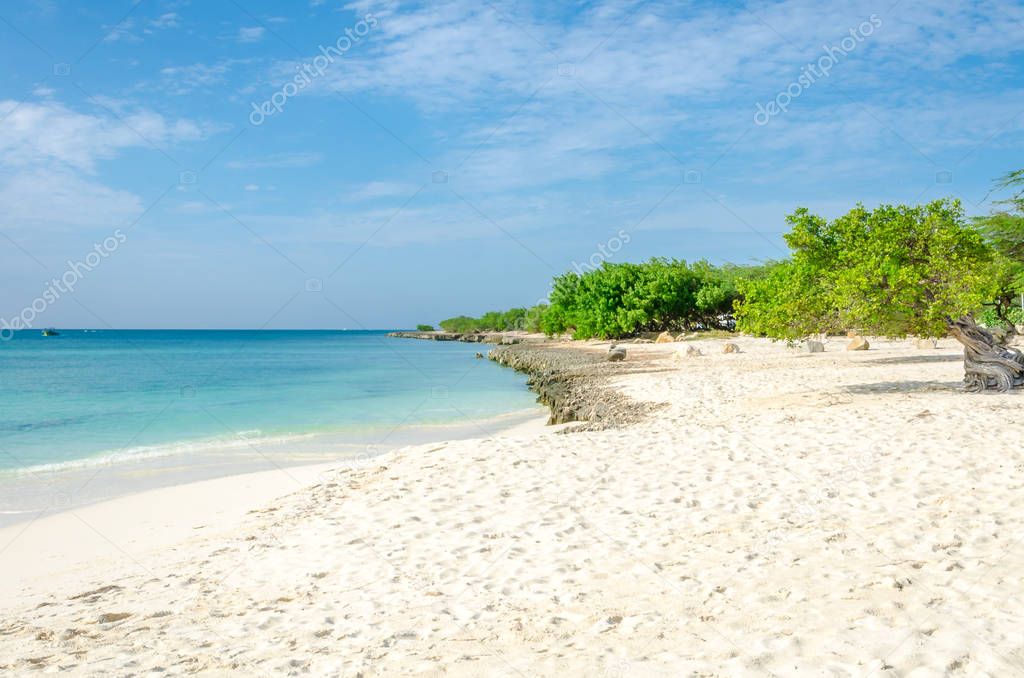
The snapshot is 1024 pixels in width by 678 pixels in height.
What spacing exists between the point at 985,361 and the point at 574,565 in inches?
527

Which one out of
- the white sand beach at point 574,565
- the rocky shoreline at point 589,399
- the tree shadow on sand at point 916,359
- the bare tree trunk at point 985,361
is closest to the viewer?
the white sand beach at point 574,565

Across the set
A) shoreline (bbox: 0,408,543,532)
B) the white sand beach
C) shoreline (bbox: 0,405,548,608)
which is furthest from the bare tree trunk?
shoreline (bbox: 0,405,548,608)

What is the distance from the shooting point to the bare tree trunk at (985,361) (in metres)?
14.9

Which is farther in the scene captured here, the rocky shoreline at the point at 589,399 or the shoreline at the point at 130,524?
the rocky shoreline at the point at 589,399

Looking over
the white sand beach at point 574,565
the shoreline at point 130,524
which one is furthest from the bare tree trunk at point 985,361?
the shoreline at point 130,524

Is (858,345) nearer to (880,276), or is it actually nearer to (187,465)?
(880,276)

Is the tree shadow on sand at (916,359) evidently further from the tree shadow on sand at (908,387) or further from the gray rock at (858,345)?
the tree shadow on sand at (908,387)

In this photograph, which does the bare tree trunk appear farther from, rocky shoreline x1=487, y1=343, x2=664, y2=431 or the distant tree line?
rocky shoreline x1=487, y1=343, x2=664, y2=431

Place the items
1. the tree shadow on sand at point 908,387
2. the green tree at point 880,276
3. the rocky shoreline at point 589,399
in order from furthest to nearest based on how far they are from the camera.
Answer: the rocky shoreline at point 589,399 < the tree shadow on sand at point 908,387 < the green tree at point 880,276

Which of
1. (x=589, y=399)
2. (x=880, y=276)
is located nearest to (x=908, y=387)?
(x=880, y=276)

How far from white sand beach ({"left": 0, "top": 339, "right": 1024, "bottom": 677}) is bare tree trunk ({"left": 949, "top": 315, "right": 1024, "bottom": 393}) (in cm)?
425

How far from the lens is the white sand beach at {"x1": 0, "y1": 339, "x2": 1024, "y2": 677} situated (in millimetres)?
4453

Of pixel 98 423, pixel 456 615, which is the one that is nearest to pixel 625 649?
pixel 456 615

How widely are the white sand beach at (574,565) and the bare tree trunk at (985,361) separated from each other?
4.25m
